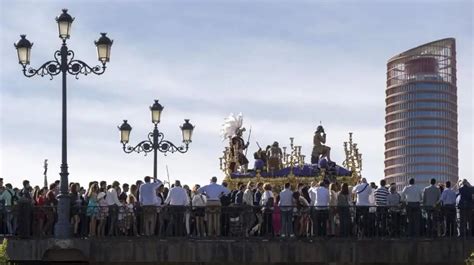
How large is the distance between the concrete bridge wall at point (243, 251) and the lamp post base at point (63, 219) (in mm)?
227

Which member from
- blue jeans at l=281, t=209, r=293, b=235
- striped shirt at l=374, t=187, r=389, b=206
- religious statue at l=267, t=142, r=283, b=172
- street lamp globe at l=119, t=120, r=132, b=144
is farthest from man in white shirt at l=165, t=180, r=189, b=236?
religious statue at l=267, t=142, r=283, b=172

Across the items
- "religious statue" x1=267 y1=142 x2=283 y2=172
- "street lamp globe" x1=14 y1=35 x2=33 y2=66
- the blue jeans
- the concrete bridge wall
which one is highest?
"street lamp globe" x1=14 y1=35 x2=33 y2=66

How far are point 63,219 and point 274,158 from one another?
18407mm

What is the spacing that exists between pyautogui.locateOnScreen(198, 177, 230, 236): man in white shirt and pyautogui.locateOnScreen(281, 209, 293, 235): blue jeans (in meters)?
1.60

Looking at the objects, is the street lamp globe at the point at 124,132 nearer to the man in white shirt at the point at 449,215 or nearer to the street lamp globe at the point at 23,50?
the street lamp globe at the point at 23,50

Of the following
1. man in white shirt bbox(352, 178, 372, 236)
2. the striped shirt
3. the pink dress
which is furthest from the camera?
the striped shirt

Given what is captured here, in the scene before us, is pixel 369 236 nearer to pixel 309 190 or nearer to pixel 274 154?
pixel 309 190

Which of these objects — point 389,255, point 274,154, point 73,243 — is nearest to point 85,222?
point 73,243

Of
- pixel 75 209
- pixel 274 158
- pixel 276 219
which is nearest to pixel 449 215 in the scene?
pixel 276 219

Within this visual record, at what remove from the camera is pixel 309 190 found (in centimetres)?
3141

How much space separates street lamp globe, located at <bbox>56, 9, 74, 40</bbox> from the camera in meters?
29.4

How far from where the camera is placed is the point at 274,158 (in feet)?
155

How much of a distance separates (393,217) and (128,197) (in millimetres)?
6848

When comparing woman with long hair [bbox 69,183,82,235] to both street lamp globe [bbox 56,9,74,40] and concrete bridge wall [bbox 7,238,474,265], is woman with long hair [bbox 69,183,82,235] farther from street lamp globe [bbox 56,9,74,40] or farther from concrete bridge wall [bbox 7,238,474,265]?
street lamp globe [bbox 56,9,74,40]
